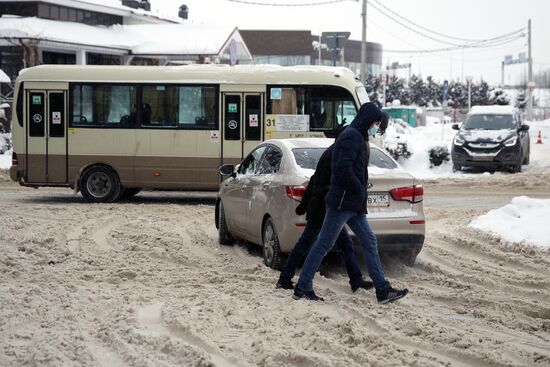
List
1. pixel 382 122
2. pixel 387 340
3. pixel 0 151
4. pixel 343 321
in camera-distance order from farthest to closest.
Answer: pixel 0 151
pixel 382 122
pixel 343 321
pixel 387 340

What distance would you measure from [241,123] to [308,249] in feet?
34.0

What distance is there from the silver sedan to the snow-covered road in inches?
14.8

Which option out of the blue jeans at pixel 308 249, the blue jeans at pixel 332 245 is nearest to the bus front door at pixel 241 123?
the blue jeans at pixel 308 249

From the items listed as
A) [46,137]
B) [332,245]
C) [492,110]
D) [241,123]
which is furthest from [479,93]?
[332,245]

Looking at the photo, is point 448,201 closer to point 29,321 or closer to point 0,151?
point 29,321

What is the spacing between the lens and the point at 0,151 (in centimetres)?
3103

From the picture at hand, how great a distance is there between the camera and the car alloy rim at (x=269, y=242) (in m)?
10.7

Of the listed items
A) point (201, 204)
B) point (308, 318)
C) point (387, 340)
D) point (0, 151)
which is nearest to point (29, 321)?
point (308, 318)

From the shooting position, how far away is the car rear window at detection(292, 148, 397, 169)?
10.8 metres

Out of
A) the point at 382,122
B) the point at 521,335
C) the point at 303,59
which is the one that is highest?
the point at 303,59

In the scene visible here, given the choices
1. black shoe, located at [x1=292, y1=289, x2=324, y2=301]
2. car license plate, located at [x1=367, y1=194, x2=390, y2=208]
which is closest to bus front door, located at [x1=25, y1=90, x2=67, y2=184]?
car license plate, located at [x1=367, y1=194, x2=390, y2=208]

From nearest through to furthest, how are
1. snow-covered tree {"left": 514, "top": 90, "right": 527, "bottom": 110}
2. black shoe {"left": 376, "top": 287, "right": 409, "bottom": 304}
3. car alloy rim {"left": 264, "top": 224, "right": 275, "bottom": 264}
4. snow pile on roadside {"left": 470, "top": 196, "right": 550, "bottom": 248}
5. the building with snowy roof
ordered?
black shoe {"left": 376, "top": 287, "right": 409, "bottom": 304} < car alloy rim {"left": 264, "top": 224, "right": 275, "bottom": 264} < snow pile on roadside {"left": 470, "top": 196, "right": 550, "bottom": 248} < the building with snowy roof < snow-covered tree {"left": 514, "top": 90, "right": 527, "bottom": 110}

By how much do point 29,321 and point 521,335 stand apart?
407 centimetres

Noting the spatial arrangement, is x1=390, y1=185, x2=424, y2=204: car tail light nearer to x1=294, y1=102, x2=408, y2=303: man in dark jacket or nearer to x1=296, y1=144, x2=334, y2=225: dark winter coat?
x1=296, y1=144, x2=334, y2=225: dark winter coat
